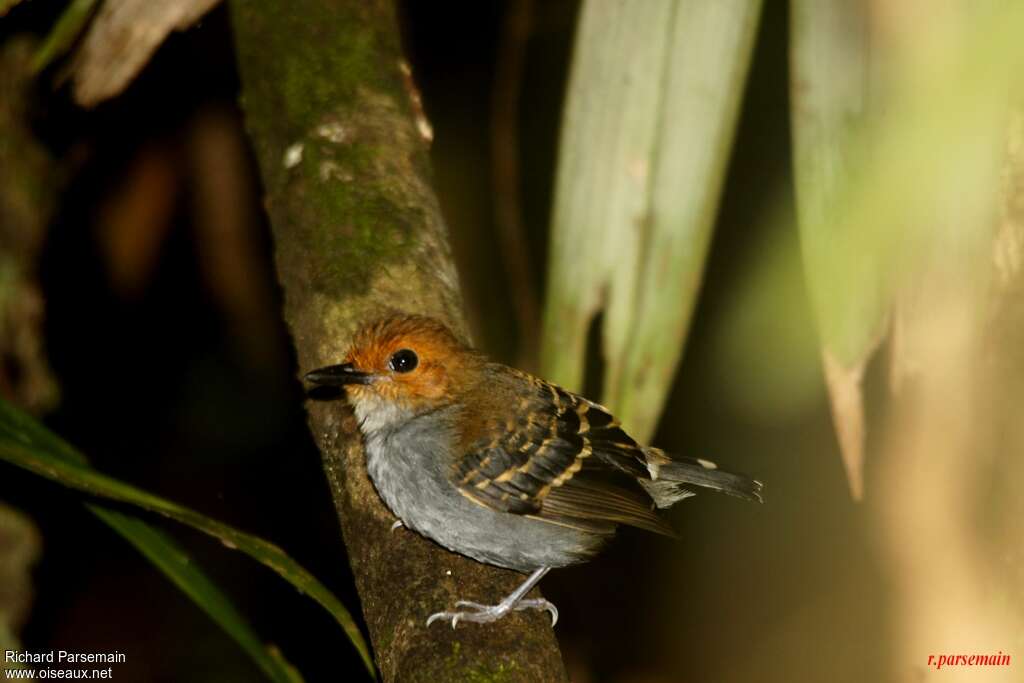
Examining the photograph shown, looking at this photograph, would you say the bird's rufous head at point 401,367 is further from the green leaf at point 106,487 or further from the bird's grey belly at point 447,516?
the green leaf at point 106,487

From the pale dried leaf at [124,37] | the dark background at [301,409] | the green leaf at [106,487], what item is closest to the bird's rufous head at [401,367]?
the green leaf at [106,487]

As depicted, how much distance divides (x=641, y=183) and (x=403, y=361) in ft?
3.01

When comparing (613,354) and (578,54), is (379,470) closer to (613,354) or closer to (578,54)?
(613,354)

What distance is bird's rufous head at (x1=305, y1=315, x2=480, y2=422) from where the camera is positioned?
3123mm

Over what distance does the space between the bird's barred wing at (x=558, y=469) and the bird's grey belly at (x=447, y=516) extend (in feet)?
0.16

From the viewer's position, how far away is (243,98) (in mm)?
3820

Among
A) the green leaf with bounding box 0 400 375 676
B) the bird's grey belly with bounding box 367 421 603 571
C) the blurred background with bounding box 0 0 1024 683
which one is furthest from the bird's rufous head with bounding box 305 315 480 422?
the blurred background with bounding box 0 0 1024 683

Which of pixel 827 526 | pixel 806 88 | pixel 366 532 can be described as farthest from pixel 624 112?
pixel 827 526

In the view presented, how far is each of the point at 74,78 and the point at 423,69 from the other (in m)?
3.69

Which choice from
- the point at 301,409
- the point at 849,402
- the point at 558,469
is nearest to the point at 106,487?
the point at 558,469

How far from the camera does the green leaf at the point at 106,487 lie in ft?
8.39

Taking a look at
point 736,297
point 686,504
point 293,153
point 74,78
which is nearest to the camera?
point 293,153

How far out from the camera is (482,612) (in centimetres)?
258

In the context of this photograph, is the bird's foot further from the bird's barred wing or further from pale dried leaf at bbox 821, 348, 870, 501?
pale dried leaf at bbox 821, 348, 870, 501
